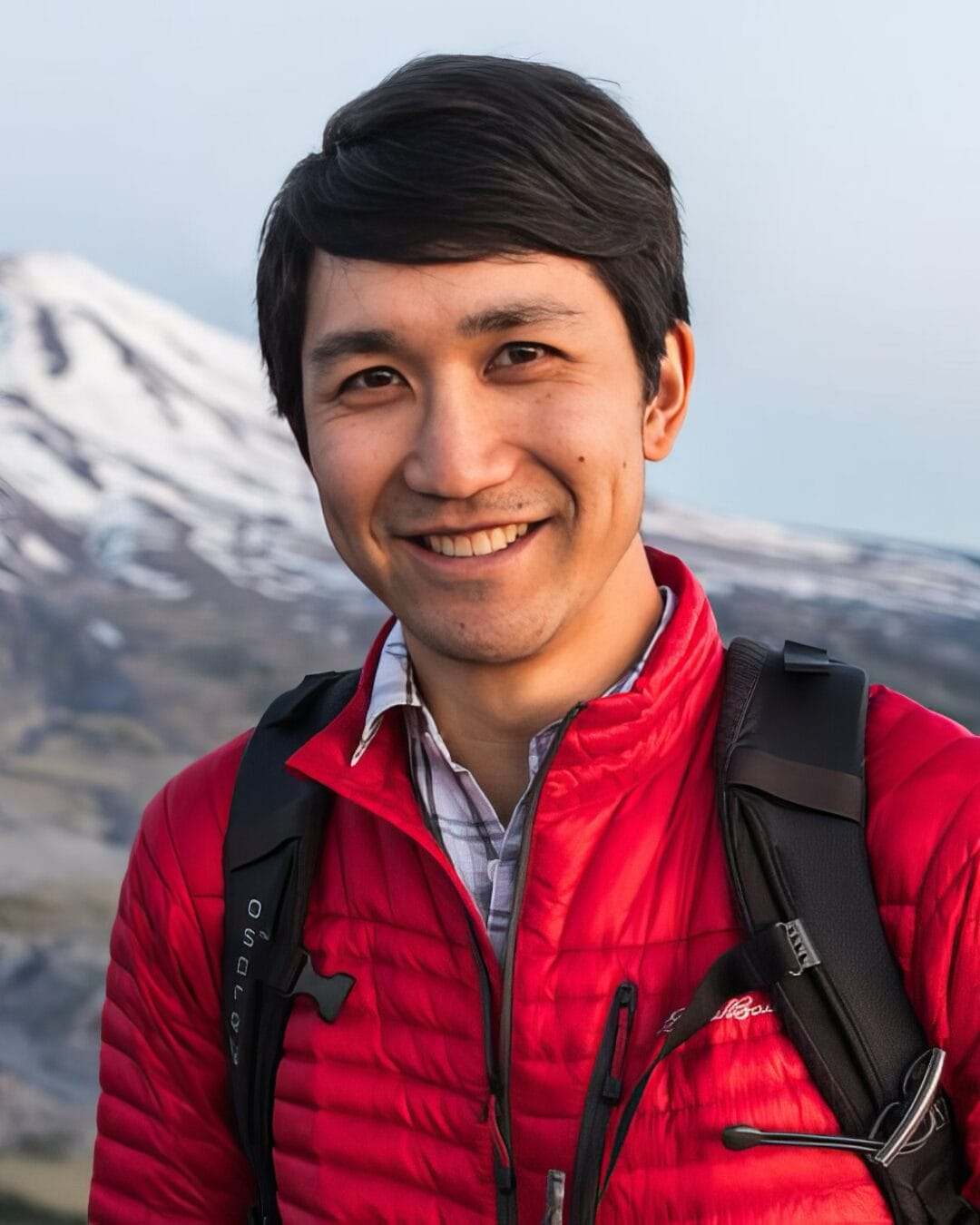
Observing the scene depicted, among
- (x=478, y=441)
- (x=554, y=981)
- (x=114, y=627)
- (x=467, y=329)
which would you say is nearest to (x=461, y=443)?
(x=478, y=441)

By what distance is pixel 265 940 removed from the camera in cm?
168

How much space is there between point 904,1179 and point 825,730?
1.54 feet

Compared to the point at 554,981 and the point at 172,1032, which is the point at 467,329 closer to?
the point at 554,981

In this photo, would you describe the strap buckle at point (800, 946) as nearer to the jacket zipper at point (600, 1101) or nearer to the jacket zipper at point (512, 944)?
the jacket zipper at point (600, 1101)

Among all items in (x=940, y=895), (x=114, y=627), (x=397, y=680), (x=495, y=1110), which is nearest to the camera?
(x=940, y=895)

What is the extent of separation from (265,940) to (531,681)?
464 mm

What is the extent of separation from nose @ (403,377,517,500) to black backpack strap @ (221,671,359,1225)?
1.55ft

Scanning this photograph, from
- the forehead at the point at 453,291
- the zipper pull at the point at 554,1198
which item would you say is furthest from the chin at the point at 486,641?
the zipper pull at the point at 554,1198

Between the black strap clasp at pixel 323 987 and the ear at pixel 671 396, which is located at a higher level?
the ear at pixel 671 396

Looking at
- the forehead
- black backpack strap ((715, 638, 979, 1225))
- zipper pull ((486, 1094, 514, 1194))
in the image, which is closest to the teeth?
the forehead

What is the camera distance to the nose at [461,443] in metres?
1.56

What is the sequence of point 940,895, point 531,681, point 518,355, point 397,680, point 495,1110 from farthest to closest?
point 397,680, point 531,681, point 518,355, point 495,1110, point 940,895

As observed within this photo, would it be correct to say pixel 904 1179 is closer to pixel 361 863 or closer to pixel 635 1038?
pixel 635 1038

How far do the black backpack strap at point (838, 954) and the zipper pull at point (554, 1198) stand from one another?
0.61ft
